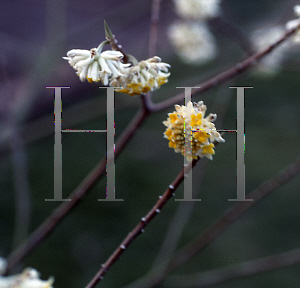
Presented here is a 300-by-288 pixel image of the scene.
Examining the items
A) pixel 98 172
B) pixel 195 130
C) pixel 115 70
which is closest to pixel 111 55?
pixel 115 70

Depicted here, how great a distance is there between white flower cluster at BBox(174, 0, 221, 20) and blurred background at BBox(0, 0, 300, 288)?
0.43 ft

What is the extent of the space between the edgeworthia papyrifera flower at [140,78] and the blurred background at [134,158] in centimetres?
72

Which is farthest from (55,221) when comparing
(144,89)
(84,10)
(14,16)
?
(84,10)

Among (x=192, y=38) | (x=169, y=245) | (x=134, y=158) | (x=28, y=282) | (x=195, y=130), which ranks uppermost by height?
(x=192, y=38)

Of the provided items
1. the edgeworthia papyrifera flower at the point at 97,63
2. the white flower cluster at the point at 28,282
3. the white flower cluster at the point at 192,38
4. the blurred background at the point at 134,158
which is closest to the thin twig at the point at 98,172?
the white flower cluster at the point at 28,282

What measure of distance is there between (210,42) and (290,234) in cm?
134

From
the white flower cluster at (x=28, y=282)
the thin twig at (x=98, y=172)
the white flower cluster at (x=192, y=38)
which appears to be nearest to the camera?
the white flower cluster at (x=28, y=282)

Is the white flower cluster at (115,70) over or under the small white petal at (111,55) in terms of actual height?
under

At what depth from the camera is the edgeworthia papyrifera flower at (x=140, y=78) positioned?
528mm

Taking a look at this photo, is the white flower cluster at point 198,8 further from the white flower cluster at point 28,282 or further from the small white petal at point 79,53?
the white flower cluster at point 28,282

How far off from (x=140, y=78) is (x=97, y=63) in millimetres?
79

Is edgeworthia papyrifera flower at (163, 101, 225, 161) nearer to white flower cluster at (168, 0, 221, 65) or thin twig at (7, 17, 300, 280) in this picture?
thin twig at (7, 17, 300, 280)

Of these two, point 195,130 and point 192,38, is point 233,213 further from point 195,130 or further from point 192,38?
point 192,38

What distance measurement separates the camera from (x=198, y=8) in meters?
1.20
